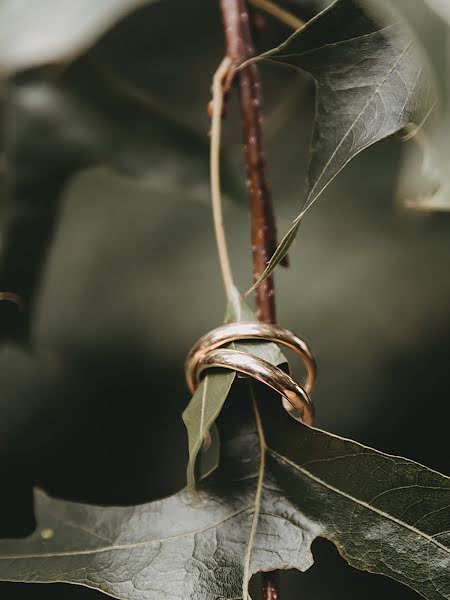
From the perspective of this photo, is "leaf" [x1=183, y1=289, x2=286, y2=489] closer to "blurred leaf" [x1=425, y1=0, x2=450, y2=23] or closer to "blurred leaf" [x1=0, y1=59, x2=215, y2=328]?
"blurred leaf" [x1=425, y1=0, x2=450, y2=23]

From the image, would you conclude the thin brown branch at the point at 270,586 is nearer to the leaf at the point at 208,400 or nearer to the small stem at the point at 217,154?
the leaf at the point at 208,400

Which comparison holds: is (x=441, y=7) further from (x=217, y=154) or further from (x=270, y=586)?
(x=270, y=586)

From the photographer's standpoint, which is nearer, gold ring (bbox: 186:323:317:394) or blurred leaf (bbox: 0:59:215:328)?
gold ring (bbox: 186:323:317:394)

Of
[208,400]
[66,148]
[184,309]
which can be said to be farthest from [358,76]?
[184,309]

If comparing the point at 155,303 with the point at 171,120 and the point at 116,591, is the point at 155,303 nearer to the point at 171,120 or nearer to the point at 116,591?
the point at 171,120

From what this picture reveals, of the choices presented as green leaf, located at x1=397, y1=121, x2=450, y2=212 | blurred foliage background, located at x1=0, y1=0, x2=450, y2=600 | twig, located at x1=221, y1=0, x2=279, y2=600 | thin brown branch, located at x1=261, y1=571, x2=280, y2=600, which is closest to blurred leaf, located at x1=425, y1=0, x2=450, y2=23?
green leaf, located at x1=397, y1=121, x2=450, y2=212
